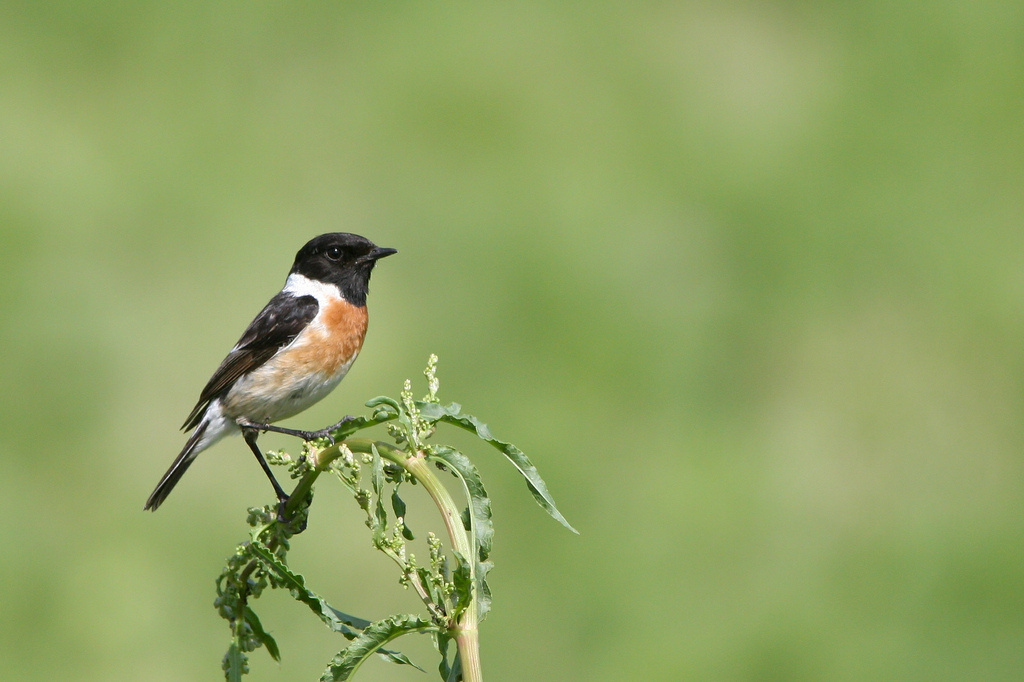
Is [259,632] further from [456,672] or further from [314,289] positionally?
[314,289]

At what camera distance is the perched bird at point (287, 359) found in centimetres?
506

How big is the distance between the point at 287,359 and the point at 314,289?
0.53 metres

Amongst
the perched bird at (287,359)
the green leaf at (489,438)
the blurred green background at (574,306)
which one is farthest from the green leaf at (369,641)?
the blurred green background at (574,306)

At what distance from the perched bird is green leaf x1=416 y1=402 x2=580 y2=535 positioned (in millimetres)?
2619

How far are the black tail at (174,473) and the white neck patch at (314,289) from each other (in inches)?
31.5

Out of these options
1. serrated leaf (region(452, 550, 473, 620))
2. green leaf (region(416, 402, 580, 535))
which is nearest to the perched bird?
green leaf (region(416, 402, 580, 535))

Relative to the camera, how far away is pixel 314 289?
5496mm

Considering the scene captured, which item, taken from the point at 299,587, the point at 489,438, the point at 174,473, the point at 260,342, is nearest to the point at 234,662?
the point at 299,587

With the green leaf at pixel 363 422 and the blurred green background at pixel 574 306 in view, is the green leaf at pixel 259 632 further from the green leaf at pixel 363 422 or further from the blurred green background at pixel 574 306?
the blurred green background at pixel 574 306

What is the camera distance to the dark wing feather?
513 cm

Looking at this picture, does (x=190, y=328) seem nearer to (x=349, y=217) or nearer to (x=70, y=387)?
(x=70, y=387)

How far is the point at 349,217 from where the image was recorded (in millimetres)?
9805

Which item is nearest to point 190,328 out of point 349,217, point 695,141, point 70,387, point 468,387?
point 70,387

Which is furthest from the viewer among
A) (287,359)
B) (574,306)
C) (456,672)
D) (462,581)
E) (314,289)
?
(574,306)
